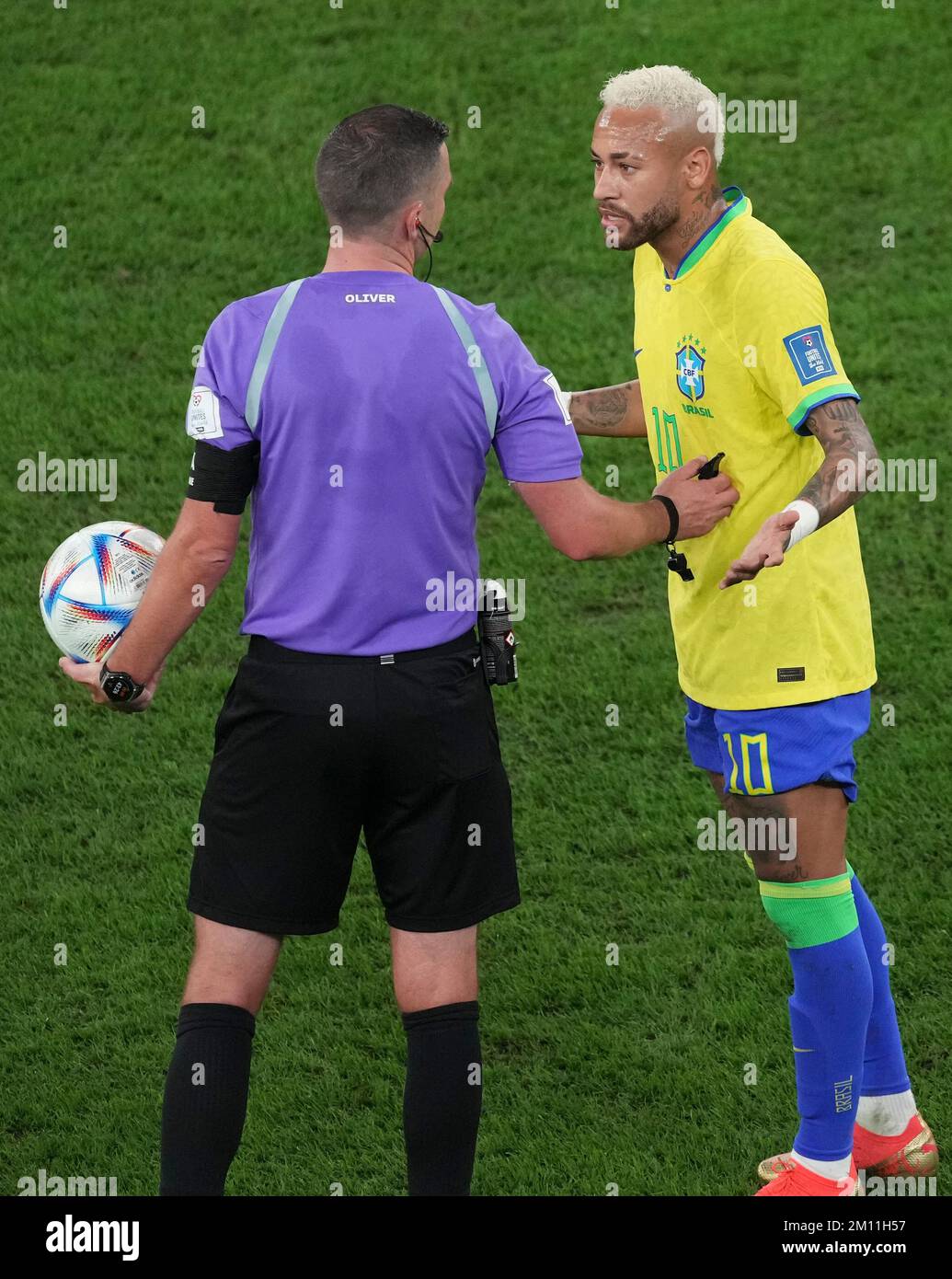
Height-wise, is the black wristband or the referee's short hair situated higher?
the referee's short hair

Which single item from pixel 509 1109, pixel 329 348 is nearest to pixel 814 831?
pixel 509 1109

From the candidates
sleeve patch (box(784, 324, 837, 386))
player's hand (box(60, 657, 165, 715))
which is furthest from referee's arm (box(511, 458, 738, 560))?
player's hand (box(60, 657, 165, 715))

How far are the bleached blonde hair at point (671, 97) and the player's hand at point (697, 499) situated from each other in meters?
0.70

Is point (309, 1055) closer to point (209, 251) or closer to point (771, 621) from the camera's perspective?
point (771, 621)

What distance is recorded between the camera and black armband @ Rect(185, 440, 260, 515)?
12.1 ft

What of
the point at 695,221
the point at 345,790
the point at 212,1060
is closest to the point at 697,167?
the point at 695,221

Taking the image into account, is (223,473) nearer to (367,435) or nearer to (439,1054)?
(367,435)

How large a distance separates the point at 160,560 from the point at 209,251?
19.2ft

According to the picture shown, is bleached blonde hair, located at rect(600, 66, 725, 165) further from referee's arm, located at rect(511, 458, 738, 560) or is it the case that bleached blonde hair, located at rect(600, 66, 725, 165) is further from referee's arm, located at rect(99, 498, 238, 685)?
referee's arm, located at rect(99, 498, 238, 685)

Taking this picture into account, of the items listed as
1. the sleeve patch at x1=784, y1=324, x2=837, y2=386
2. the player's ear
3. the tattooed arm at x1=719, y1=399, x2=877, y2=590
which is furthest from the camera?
the player's ear

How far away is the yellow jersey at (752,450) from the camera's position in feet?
13.3

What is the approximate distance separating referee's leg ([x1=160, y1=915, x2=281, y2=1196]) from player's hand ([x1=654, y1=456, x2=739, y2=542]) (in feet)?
4.08

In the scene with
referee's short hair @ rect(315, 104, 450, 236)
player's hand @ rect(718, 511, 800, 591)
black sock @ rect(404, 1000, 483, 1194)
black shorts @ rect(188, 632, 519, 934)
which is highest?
referee's short hair @ rect(315, 104, 450, 236)

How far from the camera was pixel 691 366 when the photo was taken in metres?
4.20
